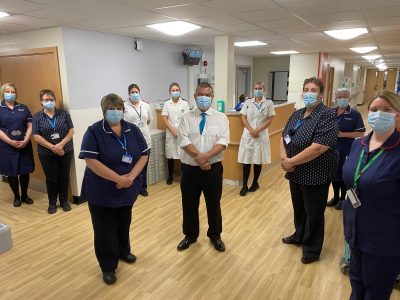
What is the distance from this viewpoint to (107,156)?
2209mm

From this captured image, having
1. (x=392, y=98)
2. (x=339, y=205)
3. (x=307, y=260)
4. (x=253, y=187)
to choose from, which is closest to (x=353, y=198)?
(x=392, y=98)

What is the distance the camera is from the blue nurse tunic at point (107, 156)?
86.0 inches

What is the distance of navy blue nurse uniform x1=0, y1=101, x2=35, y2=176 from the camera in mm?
3822

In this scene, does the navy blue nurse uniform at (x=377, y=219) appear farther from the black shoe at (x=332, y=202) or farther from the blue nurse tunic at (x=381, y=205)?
the black shoe at (x=332, y=202)

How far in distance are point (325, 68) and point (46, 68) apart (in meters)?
7.19

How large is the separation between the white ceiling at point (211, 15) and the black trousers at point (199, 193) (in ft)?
4.94

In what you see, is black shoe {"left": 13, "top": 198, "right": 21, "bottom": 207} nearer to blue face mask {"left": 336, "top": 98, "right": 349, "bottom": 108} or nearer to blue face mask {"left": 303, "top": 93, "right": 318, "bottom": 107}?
blue face mask {"left": 303, "top": 93, "right": 318, "bottom": 107}

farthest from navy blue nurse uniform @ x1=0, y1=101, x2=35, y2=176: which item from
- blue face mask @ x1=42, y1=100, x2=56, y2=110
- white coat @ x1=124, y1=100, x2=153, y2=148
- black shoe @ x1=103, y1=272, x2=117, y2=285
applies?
black shoe @ x1=103, y1=272, x2=117, y2=285

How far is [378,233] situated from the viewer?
155cm

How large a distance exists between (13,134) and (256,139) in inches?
125

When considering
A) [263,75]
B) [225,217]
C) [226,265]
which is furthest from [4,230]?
[263,75]

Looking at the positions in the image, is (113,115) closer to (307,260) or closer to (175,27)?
(307,260)

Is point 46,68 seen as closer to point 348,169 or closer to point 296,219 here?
point 296,219

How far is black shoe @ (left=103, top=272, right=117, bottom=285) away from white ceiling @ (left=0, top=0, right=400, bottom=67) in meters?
2.30
